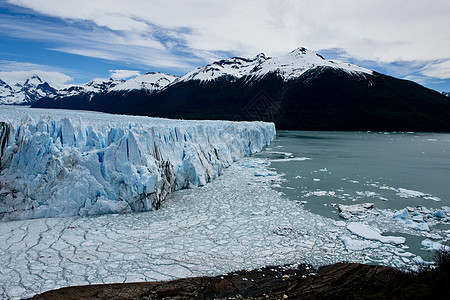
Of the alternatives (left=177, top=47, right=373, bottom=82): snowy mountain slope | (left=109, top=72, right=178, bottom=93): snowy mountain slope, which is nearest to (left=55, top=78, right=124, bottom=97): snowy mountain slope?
(left=109, top=72, right=178, bottom=93): snowy mountain slope

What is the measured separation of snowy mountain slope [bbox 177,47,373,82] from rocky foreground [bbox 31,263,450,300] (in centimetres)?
9778

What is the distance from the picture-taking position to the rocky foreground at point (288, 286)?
139 inches

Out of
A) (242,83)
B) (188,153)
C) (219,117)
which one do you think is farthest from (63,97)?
(188,153)

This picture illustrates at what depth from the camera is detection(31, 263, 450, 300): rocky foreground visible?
11.6 ft

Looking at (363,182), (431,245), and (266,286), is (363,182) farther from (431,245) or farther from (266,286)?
(266,286)

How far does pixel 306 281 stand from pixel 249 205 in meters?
3.79

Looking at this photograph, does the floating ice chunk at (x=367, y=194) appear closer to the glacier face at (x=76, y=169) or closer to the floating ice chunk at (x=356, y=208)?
the floating ice chunk at (x=356, y=208)

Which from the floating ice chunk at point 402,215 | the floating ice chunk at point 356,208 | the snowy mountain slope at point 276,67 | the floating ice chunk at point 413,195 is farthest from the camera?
the snowy mountain slope at point 276,67

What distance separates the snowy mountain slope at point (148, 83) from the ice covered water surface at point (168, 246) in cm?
14450

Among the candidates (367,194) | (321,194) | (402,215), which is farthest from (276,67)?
(402,215)

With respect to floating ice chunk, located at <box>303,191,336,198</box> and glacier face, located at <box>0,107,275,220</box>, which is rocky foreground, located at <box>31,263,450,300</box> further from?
floating ice chunk, located at <box>303,191,336,198</box>

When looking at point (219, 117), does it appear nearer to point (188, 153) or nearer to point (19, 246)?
point (188, 153)

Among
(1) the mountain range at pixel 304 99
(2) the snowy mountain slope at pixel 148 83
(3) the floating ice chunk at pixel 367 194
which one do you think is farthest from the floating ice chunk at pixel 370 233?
(2) the snowy mountain slope at pixel 148 83

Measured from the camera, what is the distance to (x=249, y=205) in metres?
7.83
